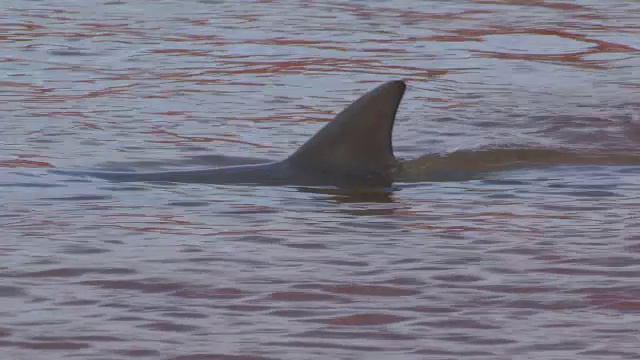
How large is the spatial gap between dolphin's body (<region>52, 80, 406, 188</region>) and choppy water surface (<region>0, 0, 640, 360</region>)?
0.20 meters

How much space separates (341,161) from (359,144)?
204mm

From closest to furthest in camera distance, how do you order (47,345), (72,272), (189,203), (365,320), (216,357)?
(216,357) < (47,345) < (365,320) < (72,272) < (189,203)

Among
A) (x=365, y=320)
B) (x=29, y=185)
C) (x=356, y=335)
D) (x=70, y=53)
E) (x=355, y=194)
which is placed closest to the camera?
(x=356, y=335)

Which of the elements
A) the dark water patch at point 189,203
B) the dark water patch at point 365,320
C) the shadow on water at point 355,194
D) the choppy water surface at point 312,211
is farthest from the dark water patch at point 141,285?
the shadow on water at point 355,194

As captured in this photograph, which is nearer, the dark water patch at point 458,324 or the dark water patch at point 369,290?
Result: the dark water patch at point 458,324

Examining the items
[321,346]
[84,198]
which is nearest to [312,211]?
[84,198]

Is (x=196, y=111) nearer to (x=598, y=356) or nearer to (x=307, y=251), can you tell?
(x=307, y=251)

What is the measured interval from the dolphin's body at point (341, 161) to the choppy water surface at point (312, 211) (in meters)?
0.20

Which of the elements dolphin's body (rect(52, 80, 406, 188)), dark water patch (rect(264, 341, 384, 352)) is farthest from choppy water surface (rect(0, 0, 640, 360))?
dolphin's body (rect(52, 80, 406, 188))

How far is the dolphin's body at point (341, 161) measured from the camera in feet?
30.5

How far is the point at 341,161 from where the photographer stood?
9609 mm

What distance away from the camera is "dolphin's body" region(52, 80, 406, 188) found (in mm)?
9289

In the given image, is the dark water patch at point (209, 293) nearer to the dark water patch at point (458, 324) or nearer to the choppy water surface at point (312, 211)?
the choppy water surface at point (312, 211)

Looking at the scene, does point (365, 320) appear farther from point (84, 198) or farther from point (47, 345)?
point (84, 198)
